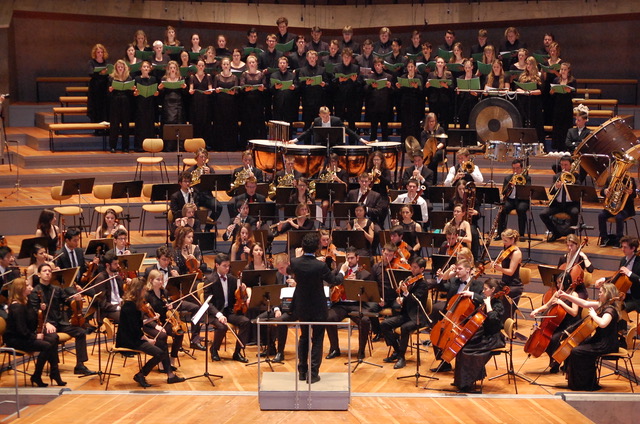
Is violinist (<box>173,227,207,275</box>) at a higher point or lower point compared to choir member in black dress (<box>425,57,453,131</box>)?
lower

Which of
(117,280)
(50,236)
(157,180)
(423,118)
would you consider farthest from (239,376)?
(423,118)

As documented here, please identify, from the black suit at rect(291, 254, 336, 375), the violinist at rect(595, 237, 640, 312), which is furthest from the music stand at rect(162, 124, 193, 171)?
the violinist at rect(595, 237, 640, 312)

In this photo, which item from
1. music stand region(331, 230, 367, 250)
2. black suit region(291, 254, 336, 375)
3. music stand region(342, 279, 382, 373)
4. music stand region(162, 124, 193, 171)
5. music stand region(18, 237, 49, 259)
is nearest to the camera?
black suit region(291, 254, 336, 375)

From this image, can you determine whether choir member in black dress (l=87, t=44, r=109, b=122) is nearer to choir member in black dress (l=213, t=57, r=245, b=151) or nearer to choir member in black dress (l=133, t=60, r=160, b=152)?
choir member in black dress (l=133, t=60, r=160, b=152)

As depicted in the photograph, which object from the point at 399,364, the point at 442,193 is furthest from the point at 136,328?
the point at 442,193

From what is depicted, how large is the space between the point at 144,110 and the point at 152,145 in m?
1.01

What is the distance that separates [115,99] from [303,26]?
4623 mm

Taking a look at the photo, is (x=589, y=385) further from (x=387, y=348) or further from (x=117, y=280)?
(x=117, y=280)

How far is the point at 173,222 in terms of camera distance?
11.0 metres

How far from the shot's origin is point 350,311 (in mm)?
9352

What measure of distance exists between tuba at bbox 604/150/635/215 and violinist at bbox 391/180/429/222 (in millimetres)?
2008

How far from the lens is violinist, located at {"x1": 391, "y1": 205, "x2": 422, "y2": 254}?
10.3m

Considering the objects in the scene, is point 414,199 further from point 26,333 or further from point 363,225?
point 26,333

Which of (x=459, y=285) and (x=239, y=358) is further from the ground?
(x=459, y=285)
